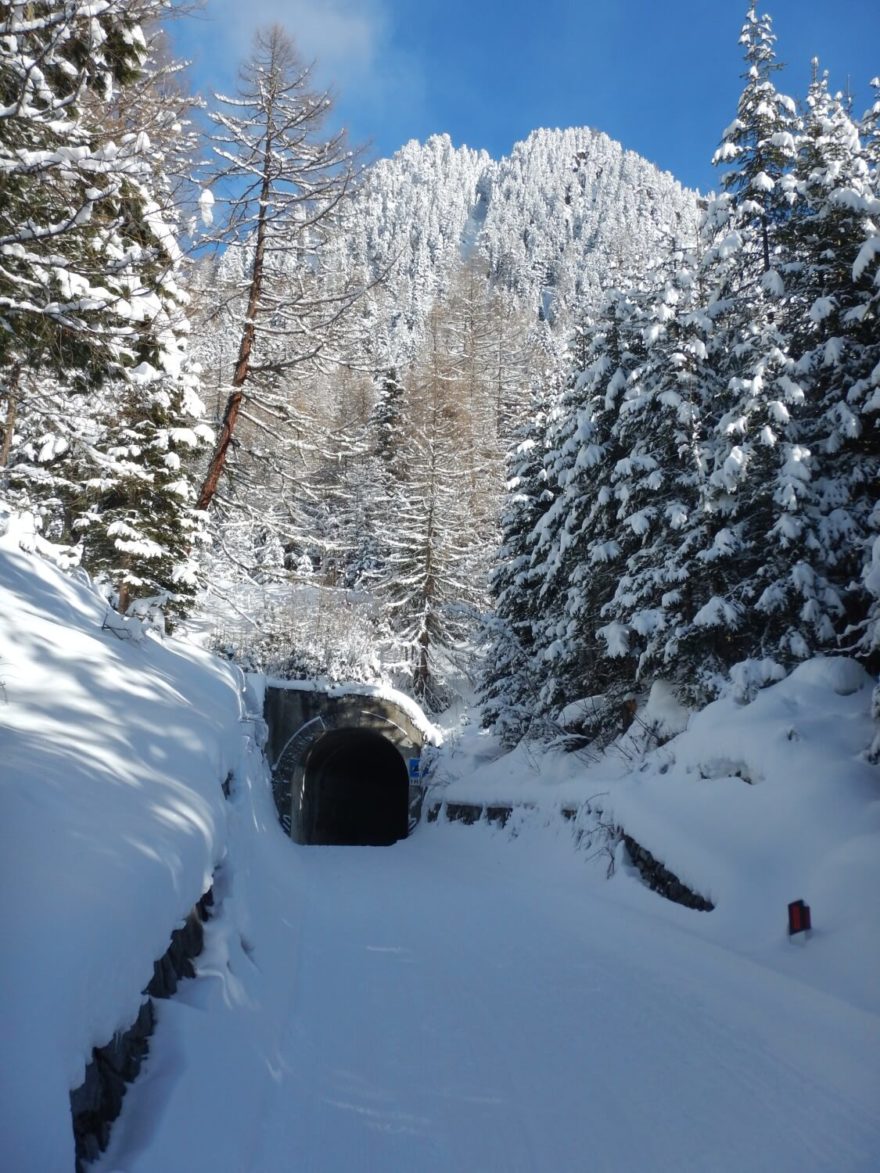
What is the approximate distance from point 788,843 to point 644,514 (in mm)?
6751

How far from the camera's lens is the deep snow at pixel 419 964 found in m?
2.93

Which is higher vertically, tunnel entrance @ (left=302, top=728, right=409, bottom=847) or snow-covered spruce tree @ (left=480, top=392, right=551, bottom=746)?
snow-covered spruce tree @ (left=480, top=392, right=551, bottom=746)

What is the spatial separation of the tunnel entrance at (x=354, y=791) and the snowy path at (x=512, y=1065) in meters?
12.7

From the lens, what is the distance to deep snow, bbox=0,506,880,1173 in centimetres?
293

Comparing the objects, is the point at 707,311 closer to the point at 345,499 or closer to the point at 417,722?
the point at 417,722

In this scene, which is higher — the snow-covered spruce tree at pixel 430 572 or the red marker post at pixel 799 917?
the snow-covered spruce tree at pixel 430 572

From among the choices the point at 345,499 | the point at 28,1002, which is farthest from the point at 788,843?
the point at 345,499

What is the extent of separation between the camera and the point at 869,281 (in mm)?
10781

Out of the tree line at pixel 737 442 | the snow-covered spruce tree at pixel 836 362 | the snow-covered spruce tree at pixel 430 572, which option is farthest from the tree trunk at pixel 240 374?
the snow-covered spruce tree at pixel 430 572

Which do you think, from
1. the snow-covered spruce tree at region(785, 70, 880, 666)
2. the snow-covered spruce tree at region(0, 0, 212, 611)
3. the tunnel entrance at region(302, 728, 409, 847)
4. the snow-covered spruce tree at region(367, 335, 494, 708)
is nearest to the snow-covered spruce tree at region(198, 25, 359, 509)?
the snow-covered spruce tree at region(0, 0, 212, 611)

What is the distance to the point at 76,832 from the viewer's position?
131 inches

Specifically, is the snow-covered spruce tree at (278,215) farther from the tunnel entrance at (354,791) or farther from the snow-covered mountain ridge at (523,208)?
the snow-covered mountain ridge at (523,208)

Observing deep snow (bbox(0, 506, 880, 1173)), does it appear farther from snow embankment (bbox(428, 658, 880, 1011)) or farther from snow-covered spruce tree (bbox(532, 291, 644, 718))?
snow-covered spruce tree (bbox(532, 291, 644, 718))

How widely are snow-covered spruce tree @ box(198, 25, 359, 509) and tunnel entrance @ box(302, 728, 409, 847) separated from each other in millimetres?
9015
